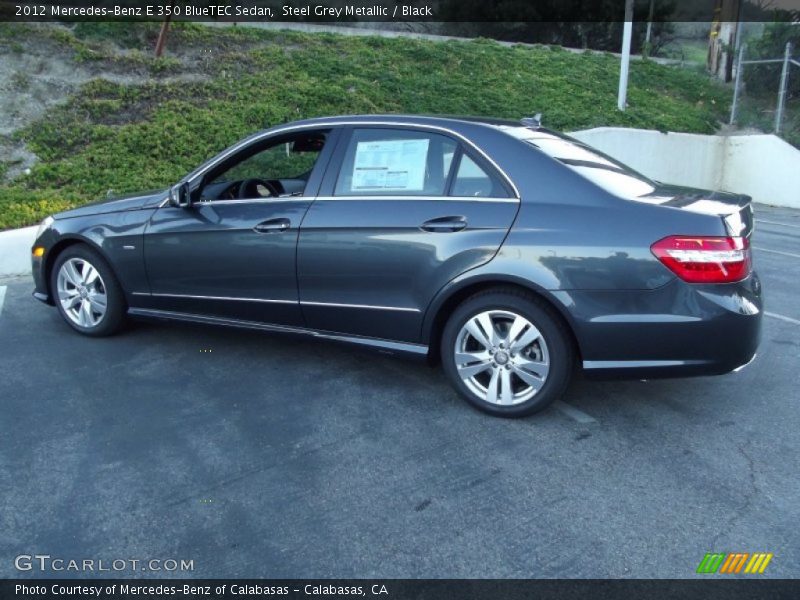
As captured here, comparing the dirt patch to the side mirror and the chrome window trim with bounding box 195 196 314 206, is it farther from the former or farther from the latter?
the chrome window trim with bounding box 195 196 314 206

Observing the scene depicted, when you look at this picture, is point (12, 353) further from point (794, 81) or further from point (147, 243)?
point (794, 81)

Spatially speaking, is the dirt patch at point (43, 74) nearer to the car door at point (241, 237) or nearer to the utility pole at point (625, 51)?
the car door at point (241, 237)

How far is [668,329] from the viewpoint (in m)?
3.61

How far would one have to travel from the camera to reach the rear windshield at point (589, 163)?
3.95 metres

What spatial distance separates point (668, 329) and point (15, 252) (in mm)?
6459

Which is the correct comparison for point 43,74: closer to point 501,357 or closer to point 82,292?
point 82,292

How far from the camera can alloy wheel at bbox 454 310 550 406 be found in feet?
12.7

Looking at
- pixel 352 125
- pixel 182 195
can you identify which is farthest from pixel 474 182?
pixel 182 195

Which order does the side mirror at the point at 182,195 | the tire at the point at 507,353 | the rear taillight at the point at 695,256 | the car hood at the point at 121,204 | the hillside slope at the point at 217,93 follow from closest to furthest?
1. the rear taillight at the point at 695,256
2. the tire at the point at 507,353
3. the side mirror at the point at 182,195
4. the car hood at the point at 121,204
5. the hillside slope at the point at 217,93

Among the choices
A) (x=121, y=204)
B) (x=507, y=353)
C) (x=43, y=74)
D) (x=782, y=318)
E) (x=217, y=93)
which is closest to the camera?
(x=507, y=353)

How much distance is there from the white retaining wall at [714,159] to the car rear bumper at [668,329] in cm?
1092

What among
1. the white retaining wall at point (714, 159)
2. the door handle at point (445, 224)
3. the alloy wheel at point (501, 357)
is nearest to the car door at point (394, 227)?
the door handle at point (445, 224)

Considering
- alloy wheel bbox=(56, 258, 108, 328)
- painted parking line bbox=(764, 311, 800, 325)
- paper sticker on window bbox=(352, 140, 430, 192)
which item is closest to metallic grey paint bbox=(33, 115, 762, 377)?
paper sticker on window bbox=(352, 140, 430, 192)

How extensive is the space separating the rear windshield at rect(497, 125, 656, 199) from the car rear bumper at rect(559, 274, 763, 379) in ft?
1.97
